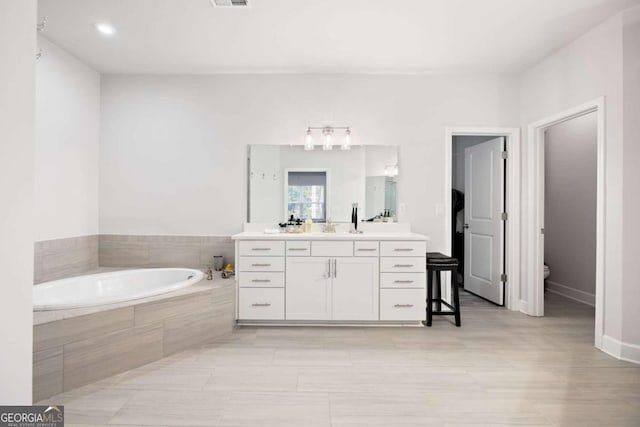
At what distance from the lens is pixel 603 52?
9.36 feet

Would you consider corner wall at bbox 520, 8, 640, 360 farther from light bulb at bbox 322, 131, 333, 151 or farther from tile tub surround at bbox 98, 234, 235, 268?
tile tub surround at bbox 98, 234, 235, 268

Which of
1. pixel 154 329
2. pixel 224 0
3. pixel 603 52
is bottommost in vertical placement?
pixel 154 329

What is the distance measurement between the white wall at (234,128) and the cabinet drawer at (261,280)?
2.38 feet

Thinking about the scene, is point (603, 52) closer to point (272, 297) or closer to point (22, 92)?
A: point (272, 297)

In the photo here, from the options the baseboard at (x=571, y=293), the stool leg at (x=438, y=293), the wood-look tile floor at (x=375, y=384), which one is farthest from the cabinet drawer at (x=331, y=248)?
the baseboard at (x=571, y=293)

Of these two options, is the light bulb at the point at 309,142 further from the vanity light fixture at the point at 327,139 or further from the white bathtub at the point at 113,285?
the white bathtub at the point at 113,285

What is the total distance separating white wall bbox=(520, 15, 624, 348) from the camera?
8.78 ft

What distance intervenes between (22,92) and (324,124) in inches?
115

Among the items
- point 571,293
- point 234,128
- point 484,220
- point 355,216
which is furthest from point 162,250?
point 571,293

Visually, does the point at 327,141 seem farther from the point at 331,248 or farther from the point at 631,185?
the point at 631,185

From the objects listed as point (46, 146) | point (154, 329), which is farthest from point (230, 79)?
point (154, 329)

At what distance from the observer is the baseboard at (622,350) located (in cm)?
260

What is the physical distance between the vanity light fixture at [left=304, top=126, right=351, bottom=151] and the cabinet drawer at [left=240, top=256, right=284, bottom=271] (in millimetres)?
1260

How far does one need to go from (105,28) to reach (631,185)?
426cm
